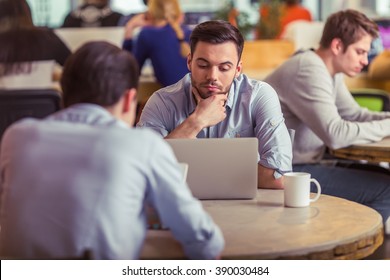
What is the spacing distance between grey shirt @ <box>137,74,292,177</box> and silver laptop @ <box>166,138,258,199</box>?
0.35 meters

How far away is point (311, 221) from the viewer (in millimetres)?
1653

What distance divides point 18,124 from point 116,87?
18 cm

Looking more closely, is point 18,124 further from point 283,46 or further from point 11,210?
point 283,46

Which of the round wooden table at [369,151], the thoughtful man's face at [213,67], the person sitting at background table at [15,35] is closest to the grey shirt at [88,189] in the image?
the person sitting at background table at [15,35]

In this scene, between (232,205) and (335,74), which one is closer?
(232,205)

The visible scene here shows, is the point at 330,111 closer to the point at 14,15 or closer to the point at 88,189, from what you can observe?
the point at 14,15

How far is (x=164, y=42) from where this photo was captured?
419cm

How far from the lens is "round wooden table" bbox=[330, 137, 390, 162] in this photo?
104 inches

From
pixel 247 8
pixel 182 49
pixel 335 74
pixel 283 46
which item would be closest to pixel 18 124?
pixel 335 74

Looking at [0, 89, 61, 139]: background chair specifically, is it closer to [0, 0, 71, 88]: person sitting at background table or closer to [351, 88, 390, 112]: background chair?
[0, 0, 71, 88]: person sitting at background table

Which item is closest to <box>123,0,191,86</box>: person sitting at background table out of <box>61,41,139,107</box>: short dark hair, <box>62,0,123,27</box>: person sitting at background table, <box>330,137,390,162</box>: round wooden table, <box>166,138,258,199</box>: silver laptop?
<box>62,0,123,27</box>: person sitting at background table

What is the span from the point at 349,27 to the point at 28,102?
4.47 ft

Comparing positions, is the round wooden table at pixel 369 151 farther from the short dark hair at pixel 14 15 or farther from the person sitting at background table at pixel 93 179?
the person sitting at background table at pixel 93 179

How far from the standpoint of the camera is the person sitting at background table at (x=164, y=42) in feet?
13.5
